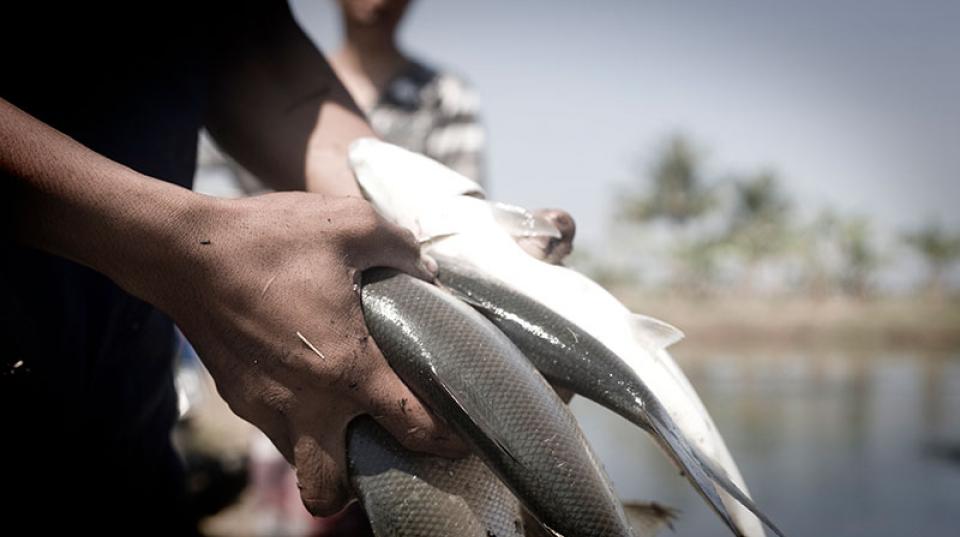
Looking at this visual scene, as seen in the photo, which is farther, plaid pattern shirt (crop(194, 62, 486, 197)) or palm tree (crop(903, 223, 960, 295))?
palm tree (crop(903, 223, 960, 295))

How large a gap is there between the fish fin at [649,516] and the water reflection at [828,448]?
25.5ft

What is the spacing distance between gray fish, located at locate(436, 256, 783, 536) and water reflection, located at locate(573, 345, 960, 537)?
791 centimetres

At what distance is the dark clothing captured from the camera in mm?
1834

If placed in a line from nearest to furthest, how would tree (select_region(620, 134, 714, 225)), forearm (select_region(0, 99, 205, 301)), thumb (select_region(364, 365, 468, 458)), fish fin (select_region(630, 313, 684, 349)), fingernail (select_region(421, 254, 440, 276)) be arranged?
1. forearm (select_region(0, 99, 205, 301))
2. thumb (select_region(364, 365, 468, 458))
3. fingernail (select_region(421, 254, 440, 276))
4. fish fin (select_region(630, 313, 684, 349))
5. tree (select_region(620, 134, 714, 225))

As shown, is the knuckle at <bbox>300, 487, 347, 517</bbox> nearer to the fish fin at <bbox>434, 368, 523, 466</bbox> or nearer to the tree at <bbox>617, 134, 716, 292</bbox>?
the fish fin at <bbox>434, 368, 523, 466</bbox>

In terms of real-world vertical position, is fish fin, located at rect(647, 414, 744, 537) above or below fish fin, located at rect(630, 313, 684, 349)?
below

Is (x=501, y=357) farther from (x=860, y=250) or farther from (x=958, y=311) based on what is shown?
(x=860, y=250)

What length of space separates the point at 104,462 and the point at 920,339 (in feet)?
146

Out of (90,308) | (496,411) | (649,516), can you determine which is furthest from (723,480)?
(90,308)

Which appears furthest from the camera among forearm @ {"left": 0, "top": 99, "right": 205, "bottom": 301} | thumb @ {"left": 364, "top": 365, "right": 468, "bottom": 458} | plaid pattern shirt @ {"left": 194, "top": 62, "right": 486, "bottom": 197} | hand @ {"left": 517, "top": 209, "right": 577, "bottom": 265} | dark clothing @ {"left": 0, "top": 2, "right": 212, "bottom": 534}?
plaid pattern shirt @ {"left": 194, "top": 62, "right": 486, "bottom": 197}

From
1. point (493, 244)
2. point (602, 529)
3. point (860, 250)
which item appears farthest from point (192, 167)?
point (860, 250)

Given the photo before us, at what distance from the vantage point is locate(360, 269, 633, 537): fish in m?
1.64

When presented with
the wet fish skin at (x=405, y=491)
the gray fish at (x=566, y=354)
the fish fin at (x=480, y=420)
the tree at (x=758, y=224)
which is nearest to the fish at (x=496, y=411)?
the fish fin at (x=480, y=420)

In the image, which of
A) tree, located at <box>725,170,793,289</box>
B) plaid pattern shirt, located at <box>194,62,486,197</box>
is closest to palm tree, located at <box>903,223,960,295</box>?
tree, located at <box>725,170,793,289</box>
